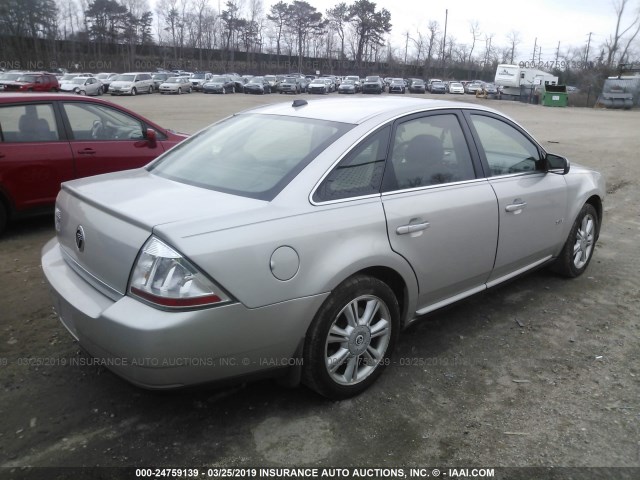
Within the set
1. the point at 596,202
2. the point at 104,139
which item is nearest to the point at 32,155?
the point at 104,139

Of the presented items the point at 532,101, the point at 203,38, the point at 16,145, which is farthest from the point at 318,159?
the point at 203,38

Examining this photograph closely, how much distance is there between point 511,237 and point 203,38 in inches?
3962

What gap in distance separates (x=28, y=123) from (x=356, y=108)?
4.08 meters

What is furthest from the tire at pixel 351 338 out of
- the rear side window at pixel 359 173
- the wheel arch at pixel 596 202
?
the wheel arch at pixel 596 202

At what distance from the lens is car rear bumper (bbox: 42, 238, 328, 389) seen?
2.29 meters

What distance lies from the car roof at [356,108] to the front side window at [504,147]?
18cm

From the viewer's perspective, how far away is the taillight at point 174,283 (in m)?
2.30

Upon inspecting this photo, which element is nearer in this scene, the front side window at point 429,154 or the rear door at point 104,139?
the front side window at point 429,154

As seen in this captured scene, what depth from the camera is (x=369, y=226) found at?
288 centimetres

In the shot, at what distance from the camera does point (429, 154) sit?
3.45m

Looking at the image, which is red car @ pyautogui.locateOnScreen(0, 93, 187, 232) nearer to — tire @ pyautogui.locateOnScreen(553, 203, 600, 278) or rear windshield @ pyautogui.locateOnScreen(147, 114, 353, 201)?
rear windshield @ pyautogui.locateOnScreen(147, 114, 353, 201)

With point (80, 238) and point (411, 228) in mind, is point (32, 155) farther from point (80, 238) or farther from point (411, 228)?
point (411, 228)

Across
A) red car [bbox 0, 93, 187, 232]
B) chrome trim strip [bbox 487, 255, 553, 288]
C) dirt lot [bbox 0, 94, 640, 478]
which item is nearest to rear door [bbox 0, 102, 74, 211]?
red car [bbox 0, 93, 187, 232]

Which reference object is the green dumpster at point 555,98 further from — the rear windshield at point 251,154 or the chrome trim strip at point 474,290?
the rear windshield at point 251,154
